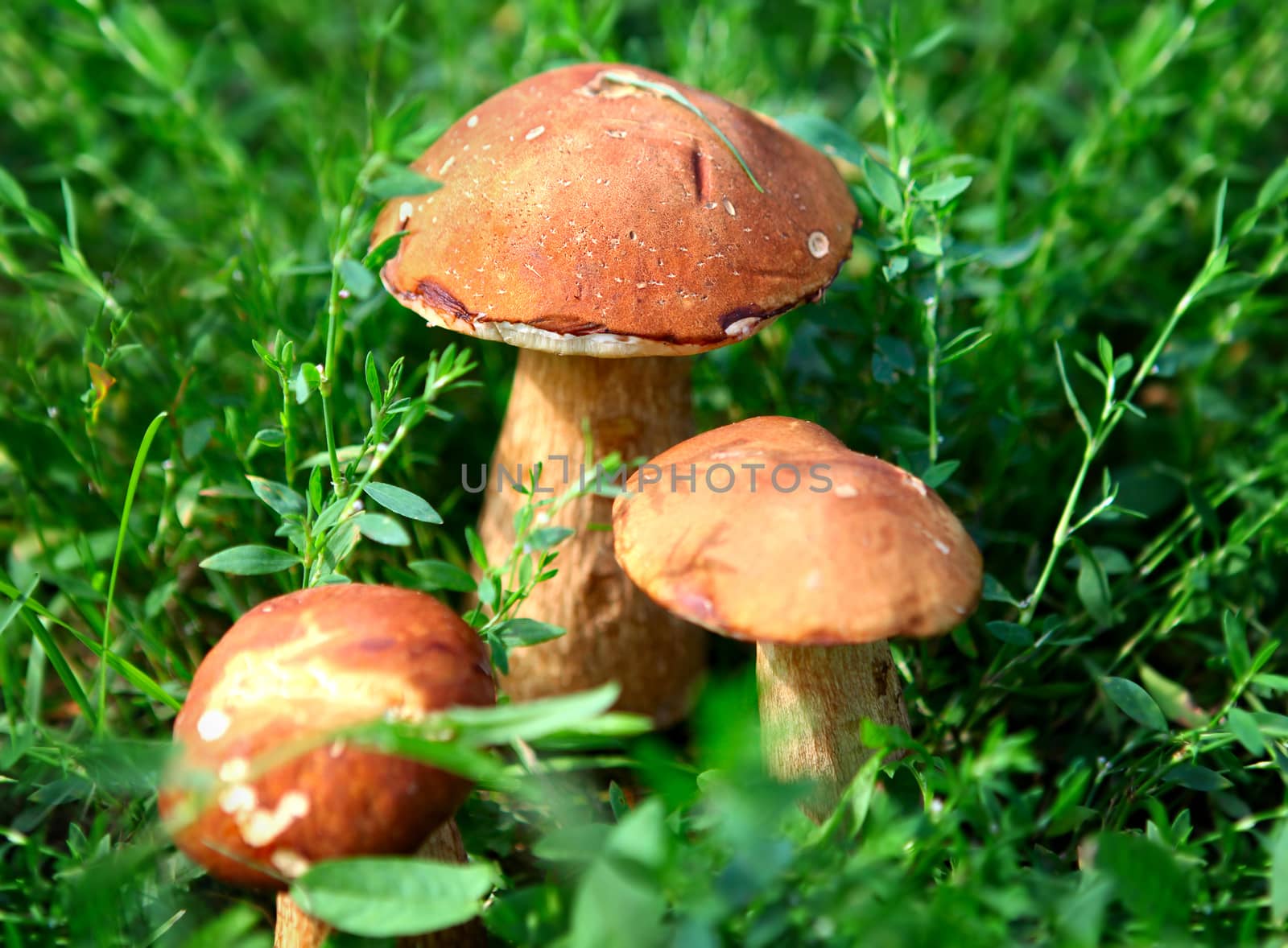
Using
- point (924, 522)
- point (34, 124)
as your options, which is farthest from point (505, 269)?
point (34, 124)

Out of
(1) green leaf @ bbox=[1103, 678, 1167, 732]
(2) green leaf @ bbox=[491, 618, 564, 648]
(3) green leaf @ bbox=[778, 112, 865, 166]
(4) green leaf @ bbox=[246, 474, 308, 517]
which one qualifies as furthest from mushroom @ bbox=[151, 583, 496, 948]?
(3) green leaf @ bbox=[778, 112, 865, 166]

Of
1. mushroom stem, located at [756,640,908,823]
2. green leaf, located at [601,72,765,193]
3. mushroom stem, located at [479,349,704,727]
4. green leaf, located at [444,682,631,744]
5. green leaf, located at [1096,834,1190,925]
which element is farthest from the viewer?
mushroom stem, located at [479,349,704,727]

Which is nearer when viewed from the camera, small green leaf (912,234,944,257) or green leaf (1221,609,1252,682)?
green leaf (1221,609,1252,682)

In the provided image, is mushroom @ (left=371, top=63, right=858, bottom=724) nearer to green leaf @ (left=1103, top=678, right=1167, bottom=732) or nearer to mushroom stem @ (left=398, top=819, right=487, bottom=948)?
mushroom stem @ (left=398, top=819, right=487, bottom=948)

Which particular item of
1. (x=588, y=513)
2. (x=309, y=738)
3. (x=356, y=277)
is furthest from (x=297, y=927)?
(x=356, y=277)

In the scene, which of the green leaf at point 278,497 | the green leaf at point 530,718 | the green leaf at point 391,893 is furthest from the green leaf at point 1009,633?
the green leaf at point 278,497

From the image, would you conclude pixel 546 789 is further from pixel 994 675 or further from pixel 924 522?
pixel 994 675

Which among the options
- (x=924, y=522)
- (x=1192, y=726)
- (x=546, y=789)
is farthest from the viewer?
(x=1192, y=726)
